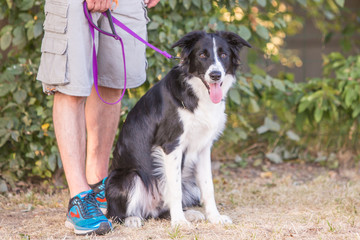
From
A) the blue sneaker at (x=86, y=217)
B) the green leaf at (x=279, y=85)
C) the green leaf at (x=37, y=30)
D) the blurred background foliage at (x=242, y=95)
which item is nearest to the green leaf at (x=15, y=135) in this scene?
the blurred background foliage at (x=242, y=95)

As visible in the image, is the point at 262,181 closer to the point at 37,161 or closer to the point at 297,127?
the point at 297,127

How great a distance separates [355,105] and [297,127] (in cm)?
63

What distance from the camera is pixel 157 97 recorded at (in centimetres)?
319

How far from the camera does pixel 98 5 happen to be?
9.69ft

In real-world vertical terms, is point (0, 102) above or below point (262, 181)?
above

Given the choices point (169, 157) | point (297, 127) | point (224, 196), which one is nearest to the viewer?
point (169, 157)

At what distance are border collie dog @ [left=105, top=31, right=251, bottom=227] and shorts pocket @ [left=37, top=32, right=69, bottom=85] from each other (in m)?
0.60

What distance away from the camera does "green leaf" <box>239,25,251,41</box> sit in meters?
4.21

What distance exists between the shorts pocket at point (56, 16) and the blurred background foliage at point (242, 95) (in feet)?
3.65

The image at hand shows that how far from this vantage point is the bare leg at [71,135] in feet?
9.87

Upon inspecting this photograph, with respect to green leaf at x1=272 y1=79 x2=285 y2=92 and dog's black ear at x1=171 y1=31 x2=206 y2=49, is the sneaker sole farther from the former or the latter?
green leaf at x1=272 y1=79 x2=285 y2=92

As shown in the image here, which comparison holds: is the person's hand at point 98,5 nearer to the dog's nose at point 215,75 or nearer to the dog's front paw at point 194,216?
the dog's nose at point 215,75

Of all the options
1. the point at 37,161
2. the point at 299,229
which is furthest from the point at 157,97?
the point at 37,161

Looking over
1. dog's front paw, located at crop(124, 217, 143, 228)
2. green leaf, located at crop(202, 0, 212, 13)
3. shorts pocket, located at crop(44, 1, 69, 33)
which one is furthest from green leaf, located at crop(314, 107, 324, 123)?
shorts pocket, located at crop(44, 1, 69, 33)
